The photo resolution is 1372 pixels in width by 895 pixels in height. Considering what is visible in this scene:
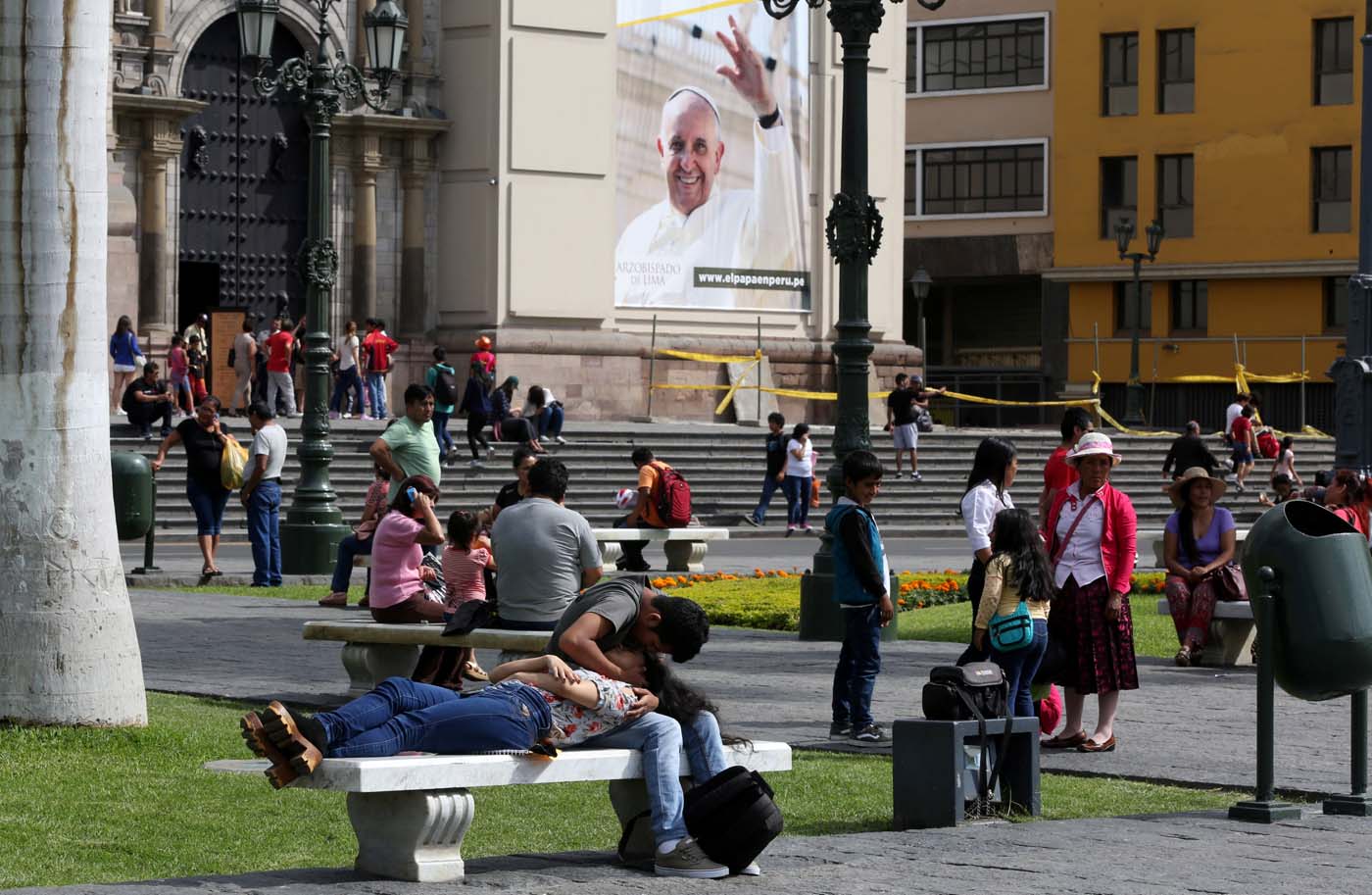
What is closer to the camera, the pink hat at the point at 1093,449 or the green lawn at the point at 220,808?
the green lawn at the point at 220,808

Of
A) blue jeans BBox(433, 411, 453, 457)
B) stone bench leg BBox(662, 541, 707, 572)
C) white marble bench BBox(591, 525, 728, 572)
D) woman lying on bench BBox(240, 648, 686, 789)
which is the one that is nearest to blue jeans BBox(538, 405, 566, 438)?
blue jeans BBox(433, 411, 453, 457)

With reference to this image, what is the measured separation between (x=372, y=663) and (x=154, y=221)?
2542 cm

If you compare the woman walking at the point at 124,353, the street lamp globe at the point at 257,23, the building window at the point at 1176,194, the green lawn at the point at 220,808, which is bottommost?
the green lawn at the point at 220,808

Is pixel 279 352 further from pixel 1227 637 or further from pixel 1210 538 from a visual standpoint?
pixel 1227 637

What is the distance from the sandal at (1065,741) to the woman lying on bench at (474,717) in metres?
4.12

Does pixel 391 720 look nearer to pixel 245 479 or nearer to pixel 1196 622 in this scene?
pixel 1196 622

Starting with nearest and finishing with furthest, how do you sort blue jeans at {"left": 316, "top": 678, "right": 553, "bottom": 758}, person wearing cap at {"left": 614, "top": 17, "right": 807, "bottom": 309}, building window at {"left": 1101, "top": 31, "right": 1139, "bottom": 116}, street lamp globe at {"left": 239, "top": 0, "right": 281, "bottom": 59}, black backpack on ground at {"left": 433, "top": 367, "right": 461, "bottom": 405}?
1. blue jeans at {"left": 316, "top": 678, "right": 553, "bottom": 758}
2. street lamp globe at {"left": 239, "top": 0, "right": 281, "bottom": 59}
3. black backpack on ground at {"left": 433, "top": 367, "right": 461, "bottom": 405}
4. person wearing cap at {"left": 614, "top": 17, "right": 807, "bottom": 309}
5. building window at {"left": 1101, "top": 31, "right": 1139, "bottom": 116}

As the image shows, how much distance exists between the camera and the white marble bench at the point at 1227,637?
16578mm

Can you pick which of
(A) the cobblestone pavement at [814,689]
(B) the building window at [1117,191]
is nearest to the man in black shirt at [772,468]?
(A) the cobblestone pavement at [814,689]

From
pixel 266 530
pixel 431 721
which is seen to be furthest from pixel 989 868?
pixel 266 530

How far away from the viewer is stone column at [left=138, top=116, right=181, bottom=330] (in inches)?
1478

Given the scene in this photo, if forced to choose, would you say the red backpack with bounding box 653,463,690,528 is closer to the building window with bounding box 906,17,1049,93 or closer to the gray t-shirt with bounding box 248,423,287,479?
the gray t-shirt with bounding box 248,423,287,479

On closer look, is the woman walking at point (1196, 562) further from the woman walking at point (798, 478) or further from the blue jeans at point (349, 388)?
the blue jeans at point (349, 388)

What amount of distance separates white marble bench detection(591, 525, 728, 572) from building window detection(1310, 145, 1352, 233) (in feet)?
118
